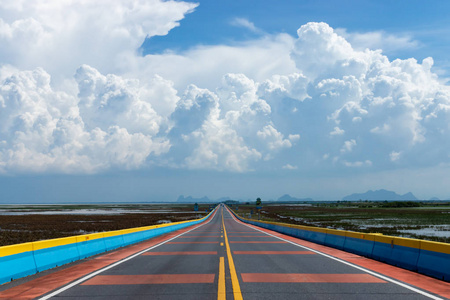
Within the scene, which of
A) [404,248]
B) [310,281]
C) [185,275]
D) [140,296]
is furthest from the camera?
[404,248]

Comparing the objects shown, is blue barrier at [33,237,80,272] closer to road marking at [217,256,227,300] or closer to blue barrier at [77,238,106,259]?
blue barrier at [77,238,106,259]

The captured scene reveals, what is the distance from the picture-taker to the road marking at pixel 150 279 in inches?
394

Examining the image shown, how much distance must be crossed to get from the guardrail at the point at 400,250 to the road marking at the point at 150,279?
6069 mm

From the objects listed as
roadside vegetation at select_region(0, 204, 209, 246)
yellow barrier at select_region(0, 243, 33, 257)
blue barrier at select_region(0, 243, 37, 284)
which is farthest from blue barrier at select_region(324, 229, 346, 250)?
roadside vegetation at select_region(0, 204, 209, 246)

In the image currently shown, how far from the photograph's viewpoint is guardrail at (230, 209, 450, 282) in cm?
1069

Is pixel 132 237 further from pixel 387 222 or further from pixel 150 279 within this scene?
pixel 387 222

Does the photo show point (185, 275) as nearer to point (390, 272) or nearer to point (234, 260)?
point (234, 260)

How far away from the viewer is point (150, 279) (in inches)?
411

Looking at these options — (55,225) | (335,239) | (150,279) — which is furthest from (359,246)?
(55,225)

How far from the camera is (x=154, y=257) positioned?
50.8 feet

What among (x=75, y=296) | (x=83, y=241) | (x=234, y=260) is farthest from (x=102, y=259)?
(x=75, y=296)

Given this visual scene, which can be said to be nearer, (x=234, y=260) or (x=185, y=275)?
(x=185, y=275)

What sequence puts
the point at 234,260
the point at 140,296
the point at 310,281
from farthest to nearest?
1. the point at 234,260
2. the point at 310,281
3. the point at 140,296

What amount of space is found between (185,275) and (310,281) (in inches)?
135
